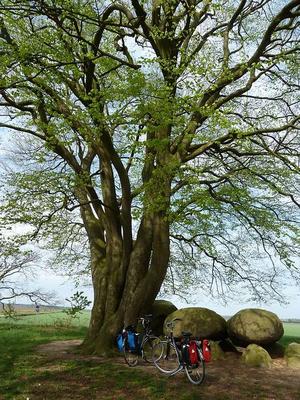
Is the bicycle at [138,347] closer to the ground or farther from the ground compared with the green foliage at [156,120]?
closer to the ground

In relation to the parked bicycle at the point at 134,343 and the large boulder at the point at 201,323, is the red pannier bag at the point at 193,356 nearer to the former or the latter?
the parked bicycle at the point at 134,343

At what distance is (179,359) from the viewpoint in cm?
1080

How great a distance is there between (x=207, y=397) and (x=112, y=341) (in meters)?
5.82

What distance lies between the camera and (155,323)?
16.9 m

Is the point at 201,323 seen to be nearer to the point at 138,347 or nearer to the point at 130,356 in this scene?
the point at 138,347

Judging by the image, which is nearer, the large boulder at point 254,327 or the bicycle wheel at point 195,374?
the bicycle wheel at point 195,374

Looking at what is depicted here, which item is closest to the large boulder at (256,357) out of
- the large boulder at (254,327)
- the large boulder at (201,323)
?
the large boulder at (254,327)

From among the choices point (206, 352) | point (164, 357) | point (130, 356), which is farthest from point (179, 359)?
point (130, 356)

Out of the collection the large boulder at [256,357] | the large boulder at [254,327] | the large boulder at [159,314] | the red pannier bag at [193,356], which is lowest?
the red pannier bag at [193,356]

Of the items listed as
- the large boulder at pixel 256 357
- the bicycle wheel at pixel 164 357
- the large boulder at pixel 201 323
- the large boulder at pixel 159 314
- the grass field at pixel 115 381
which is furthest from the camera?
the large boulder at pixel 159 314

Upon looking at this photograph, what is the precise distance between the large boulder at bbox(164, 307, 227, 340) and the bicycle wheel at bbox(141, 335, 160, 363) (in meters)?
1.43

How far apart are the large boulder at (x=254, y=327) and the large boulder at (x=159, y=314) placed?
9.73 feet

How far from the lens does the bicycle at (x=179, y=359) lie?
34.0 feet

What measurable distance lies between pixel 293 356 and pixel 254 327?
1.51 meters
